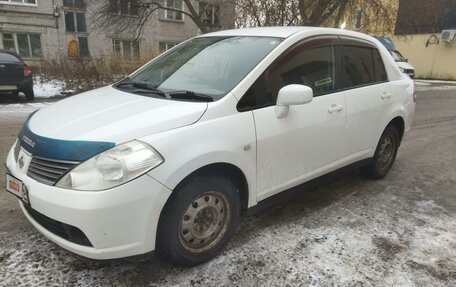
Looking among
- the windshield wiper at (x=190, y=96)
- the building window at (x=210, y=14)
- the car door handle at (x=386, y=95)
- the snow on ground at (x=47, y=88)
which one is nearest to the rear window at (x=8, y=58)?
the snow on ground at (x=47, y=88)

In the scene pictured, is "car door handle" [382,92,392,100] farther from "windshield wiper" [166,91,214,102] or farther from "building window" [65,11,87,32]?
"building window" [65,11,87,32]

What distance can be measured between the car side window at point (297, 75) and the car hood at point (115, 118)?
46 centimetres

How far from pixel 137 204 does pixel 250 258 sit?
1.08 metres

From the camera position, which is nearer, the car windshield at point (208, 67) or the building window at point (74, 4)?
the car windshield at point (208, 67)

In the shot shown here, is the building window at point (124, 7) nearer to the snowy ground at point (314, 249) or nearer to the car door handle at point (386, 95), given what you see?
the snowy ground at point (314, 249)

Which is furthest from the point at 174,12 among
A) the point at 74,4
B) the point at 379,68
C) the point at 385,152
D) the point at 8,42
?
the point at 385,152

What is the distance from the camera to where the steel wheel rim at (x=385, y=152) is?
4449mm

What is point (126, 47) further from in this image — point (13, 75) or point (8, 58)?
point (13, 75)

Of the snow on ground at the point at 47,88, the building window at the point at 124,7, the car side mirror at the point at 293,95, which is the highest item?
the building window at the point at 124,7

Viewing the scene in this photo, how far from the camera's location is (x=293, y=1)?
1502 centimetres

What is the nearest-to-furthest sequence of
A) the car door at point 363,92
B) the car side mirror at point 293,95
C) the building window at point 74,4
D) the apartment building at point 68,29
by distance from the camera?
the car side mirror at point 293,95
the car door at point 363,92
the apartment building at point 68,29
the building window at point 74,4

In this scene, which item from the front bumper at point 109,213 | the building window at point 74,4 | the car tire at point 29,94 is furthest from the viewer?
the building window at point 74,4

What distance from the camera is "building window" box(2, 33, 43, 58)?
71.7 feet

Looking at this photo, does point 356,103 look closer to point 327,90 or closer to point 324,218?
point 327,90
